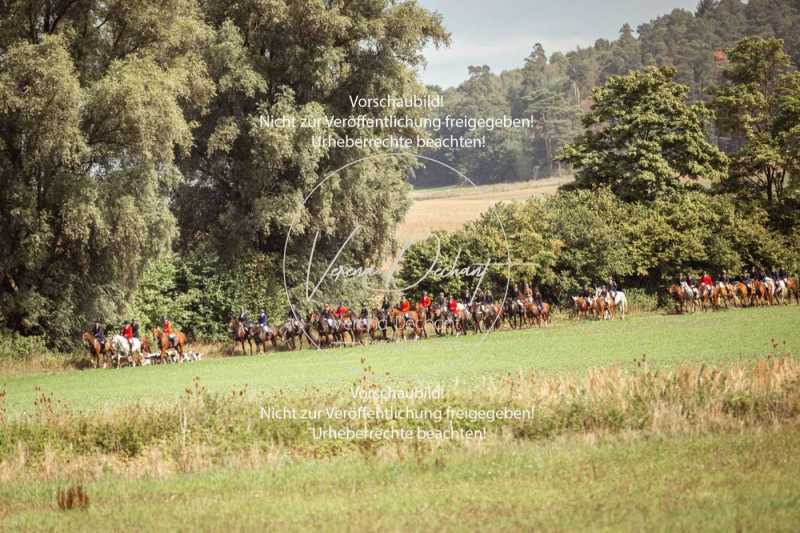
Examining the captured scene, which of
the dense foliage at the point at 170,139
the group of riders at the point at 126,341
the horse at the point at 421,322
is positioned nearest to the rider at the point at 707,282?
the horse at the point at 421,322

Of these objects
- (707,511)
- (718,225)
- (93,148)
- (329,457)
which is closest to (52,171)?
(93,148)

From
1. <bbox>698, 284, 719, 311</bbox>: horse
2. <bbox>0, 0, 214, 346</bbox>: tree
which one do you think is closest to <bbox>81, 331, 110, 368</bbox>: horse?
<bbox>0, 0, 214, 346</bbox>: tree

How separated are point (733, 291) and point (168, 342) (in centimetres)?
2462

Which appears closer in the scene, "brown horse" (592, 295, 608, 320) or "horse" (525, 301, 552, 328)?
"horse" (525, 301, 552, 328)

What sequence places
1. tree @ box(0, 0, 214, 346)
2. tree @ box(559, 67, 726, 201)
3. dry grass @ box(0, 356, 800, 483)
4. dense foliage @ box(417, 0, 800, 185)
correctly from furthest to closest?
dense foliage @ box(417, 0, 800, 185)
tree @ box(559, 67, 726, 201)
tree @ box(0, 0, 214, 346)
dry grass @ box(0, 356, 800, 483)

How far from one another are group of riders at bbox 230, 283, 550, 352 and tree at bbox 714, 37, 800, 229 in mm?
17272

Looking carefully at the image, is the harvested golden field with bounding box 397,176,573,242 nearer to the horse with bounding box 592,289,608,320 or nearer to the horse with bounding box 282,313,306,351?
the horse with bounding box 592,289,608,320

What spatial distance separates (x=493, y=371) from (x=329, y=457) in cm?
784

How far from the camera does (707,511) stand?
8805 millimetres

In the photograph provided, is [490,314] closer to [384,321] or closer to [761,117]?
[384,321]

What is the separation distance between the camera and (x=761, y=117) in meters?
46.4

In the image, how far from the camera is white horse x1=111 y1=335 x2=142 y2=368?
29.2m

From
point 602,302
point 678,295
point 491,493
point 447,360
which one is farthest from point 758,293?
point 491,493

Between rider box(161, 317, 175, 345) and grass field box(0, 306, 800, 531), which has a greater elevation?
rider box(161, 317, 175, 345)
